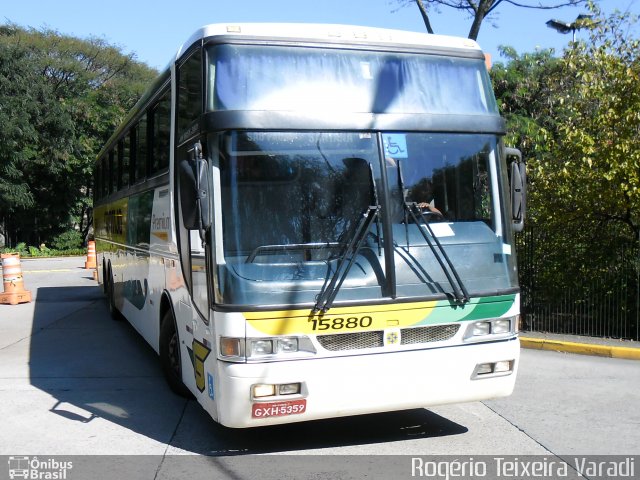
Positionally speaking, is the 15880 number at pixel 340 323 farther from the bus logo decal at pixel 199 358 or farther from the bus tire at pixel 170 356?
the bus tire at pixel 170 356

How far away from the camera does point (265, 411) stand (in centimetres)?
513

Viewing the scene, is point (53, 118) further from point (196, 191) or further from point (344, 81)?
point (196, 191)

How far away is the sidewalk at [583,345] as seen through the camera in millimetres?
10125

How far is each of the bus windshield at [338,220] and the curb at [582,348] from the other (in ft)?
17.1

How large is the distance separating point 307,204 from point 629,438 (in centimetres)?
347

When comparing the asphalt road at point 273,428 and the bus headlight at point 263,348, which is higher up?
the bus headlight at point 263,348

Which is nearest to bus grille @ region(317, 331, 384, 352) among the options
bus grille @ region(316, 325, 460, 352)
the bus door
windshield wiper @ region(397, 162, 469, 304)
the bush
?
bus grille @ region(316, 325, 460, 352)

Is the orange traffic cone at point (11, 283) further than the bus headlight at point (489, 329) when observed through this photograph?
Yes

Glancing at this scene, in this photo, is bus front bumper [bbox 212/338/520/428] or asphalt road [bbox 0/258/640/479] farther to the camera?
asphalt road [bbox 0/258/640/479]

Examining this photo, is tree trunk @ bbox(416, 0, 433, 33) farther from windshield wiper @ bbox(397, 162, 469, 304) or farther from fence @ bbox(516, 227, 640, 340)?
windshield wiper @ bbox(397, 162, 469, 304)

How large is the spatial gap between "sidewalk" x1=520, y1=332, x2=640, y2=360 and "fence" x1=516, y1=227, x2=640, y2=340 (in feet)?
1.11

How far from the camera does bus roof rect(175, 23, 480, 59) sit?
557 cm

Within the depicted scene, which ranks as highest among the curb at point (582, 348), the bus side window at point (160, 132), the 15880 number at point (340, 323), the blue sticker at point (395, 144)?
the bus side window at point (160, 132)

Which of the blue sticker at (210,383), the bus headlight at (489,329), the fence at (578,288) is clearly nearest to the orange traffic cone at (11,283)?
the fence at (578,288)
